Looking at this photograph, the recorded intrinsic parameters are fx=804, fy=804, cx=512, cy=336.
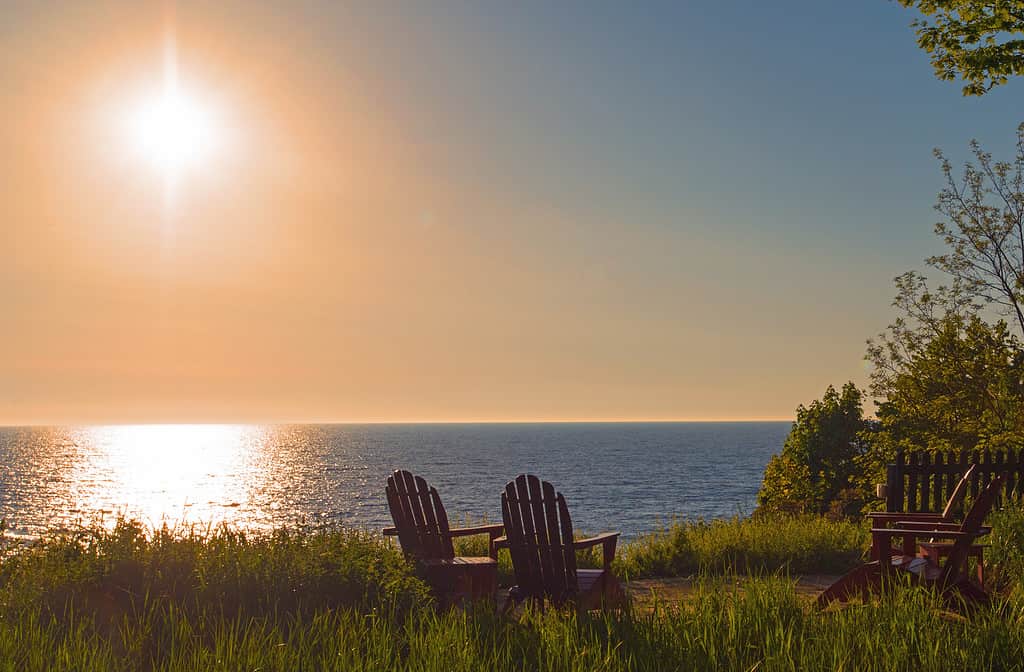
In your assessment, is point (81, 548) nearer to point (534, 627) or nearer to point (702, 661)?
point (534, 627)

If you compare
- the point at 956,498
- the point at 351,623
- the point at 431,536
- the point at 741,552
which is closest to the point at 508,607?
the point at 351,623

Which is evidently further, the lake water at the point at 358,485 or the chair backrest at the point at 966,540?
the lake water at the point at 358,485

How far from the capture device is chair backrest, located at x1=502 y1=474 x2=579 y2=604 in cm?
628

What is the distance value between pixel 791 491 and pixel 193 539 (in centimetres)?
2821

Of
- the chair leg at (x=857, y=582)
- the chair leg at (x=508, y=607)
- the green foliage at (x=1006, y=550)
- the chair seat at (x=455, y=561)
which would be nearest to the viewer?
the chair leg at (x=508, y=607)

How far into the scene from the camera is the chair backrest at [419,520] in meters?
7.25

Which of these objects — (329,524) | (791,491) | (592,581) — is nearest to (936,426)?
(592,581)

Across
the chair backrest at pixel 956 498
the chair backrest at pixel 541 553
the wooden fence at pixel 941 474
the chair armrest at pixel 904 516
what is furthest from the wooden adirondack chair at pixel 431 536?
the wooden fence at pixel 941 474

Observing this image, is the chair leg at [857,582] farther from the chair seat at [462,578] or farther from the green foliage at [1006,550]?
the chair seat at [462,578]

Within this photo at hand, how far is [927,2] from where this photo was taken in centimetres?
1085

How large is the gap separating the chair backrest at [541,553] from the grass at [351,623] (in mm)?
757

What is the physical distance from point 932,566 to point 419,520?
14.3 feet

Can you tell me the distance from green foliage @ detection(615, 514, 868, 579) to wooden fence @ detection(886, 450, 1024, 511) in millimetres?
1020

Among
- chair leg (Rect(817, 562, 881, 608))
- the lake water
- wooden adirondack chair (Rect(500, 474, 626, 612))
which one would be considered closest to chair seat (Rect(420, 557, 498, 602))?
wooden adirondack chair (Rect(500, 474, 626, 612))
